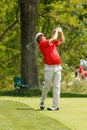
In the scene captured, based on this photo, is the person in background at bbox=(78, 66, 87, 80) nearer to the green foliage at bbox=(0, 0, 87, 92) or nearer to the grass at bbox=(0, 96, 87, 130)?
the green foliage at bbox=(0, 0, 87, 92)

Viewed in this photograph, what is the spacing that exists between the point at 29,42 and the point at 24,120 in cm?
1261

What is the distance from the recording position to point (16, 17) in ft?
111

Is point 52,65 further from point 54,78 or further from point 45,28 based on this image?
point 45,28

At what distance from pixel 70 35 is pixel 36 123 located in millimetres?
23740

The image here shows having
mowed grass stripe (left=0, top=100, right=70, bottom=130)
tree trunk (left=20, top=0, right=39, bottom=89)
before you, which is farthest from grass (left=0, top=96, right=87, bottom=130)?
tree trunk (left=20, top=0, right=39, bottom=89)

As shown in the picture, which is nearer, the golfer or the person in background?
the golfer

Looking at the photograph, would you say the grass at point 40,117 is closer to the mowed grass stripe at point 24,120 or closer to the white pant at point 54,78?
the mowed grass stripe at point 24,120

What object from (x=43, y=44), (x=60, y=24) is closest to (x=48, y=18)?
(x=60, y=24)

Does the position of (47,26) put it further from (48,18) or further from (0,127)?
(0,127)

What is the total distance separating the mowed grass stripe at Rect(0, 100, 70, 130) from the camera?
11.7 metres

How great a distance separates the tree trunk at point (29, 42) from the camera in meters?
25.2

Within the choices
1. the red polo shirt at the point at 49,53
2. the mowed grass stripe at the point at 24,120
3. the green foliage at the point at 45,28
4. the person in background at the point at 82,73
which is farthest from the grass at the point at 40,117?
the person in background at the point at 82,73

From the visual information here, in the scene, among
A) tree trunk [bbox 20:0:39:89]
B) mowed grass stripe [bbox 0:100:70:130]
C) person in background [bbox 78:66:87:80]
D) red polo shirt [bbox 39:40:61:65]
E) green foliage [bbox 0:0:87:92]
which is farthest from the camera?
person in background [bbox 78:66:87:80]

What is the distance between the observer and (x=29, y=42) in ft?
82.9
